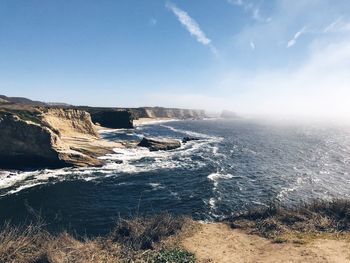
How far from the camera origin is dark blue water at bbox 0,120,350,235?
40.2 metres

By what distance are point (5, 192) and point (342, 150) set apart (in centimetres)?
8780

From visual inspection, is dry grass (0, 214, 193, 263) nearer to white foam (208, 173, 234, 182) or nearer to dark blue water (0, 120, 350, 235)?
dark blue water (0, 120, 350, 235)

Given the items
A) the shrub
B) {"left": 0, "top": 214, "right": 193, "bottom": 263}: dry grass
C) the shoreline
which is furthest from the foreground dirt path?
{"left": 0, "top": 214, "right": 193, "bottom": 263}: dry grass

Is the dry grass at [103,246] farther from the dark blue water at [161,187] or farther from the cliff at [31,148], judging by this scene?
the cliff at [31,148]

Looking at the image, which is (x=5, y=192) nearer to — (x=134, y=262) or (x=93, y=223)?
(x=93, y=223)

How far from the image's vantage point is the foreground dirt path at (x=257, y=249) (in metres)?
22.9

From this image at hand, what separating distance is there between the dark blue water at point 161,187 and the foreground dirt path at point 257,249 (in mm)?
11152

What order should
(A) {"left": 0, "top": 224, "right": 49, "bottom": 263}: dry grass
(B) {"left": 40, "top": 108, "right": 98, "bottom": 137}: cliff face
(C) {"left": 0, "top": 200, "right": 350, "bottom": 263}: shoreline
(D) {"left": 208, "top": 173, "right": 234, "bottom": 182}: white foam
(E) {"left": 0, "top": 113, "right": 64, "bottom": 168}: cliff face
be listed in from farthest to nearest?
1. (B) {"left": 40, "top": 108, "right": 98, "bottom": 137}: cliff face
2. (E) {"left": 0, "top": 113, "right": 64, "bottom": 168}: cliff face
3. (D) {"left": 208, "top": 173, "right": 234, "bottom": 182}: white foam
4. (C) {"left": 0, "top": 200, "right": 350, "bottom": 263}: shoreline
5. (A) {"left": 0, "top": 224, "right": 49, "bottom": 263}: dry grass

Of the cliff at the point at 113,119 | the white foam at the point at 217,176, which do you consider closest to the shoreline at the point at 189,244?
the white foam at the point at 217,176

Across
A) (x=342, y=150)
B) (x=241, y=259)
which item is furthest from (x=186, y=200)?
(x=342, y=150)

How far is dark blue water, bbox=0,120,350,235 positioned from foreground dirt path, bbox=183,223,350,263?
36.6 ft

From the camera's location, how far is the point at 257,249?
81.8 feet

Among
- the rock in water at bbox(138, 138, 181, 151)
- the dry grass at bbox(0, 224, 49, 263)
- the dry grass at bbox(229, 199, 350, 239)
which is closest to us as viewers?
the dry grass at bbox(0, 224, 49, 263)

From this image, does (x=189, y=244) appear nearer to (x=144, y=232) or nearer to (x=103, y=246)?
(x=144, y=232)
